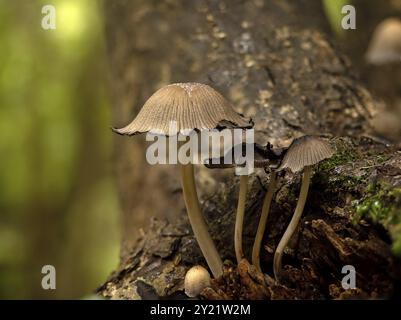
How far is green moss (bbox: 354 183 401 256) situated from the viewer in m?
1.79

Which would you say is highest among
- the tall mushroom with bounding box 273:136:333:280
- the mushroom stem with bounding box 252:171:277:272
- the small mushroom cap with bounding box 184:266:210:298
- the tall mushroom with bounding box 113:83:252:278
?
the tall mushroom with bounding box 113:83:252:278

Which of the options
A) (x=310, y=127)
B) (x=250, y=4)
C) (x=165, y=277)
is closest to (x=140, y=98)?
(x=250, y=4)

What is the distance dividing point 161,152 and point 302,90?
0.96 metres

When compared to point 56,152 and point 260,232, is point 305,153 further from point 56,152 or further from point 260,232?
point 56,152

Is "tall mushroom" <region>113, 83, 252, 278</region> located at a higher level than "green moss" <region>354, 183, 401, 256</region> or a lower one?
higher

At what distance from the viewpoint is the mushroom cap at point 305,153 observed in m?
2.03

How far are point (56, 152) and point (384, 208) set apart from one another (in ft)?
23.7

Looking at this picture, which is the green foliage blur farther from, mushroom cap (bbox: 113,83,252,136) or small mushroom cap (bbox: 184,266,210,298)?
mushroom cap (bbox: 113,83,252,136)

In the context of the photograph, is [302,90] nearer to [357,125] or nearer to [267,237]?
[357,125]

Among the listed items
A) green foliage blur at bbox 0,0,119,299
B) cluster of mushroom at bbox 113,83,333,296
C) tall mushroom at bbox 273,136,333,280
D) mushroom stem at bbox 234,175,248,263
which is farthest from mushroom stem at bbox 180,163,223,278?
green foliage blur at bbox 0,0,119,299

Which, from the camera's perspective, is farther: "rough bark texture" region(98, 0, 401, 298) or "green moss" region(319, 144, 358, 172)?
"green moss" region(319, 144, 358, 172)

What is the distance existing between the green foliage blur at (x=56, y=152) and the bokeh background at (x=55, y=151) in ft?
0.05

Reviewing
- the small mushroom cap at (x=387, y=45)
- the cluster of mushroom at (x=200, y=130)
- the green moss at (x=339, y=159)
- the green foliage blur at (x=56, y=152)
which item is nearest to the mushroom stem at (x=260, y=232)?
the cluster of mushroom at (x=200, y=130)

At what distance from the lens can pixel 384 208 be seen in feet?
6.28
